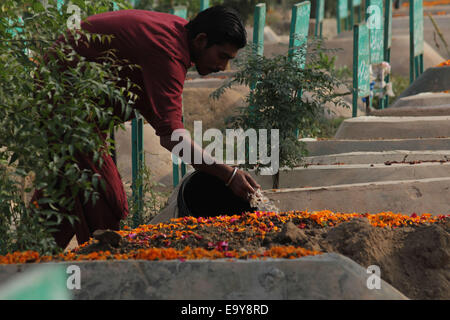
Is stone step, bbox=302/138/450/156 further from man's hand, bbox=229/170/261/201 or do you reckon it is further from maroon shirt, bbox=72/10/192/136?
maroon shirt, bbox=72/10/192/136

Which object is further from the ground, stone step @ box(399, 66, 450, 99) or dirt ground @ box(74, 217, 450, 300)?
stone step @ box(399, 66, 450, 99)

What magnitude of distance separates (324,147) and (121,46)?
11.2 ft

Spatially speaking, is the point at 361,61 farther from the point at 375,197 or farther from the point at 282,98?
the point at 375,197

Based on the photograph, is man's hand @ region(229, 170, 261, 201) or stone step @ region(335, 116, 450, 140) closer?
man's hand @ region(229, 170, 261, 201)

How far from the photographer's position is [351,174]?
5145 mm

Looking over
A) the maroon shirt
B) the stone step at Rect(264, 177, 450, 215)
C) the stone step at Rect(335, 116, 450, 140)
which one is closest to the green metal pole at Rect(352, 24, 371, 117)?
the stone step at Rect(335, 116, 450, 140)

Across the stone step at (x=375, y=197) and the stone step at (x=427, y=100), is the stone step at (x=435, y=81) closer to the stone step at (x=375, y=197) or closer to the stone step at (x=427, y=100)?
the stone step at (x=427, y=100)

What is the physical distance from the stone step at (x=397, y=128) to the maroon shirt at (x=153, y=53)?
3.82m

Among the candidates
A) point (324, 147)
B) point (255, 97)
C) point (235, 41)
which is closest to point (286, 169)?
point (255, 97)

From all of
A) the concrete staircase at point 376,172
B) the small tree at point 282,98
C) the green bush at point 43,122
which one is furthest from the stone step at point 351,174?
the green bush at point 43,122

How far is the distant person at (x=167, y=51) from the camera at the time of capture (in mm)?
3238

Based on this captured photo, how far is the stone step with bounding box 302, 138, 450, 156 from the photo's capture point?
6.15 metres

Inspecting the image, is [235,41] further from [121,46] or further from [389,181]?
[389,181]

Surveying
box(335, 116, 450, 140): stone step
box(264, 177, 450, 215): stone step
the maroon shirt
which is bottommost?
box(264, 177, 450, 215): stone step
